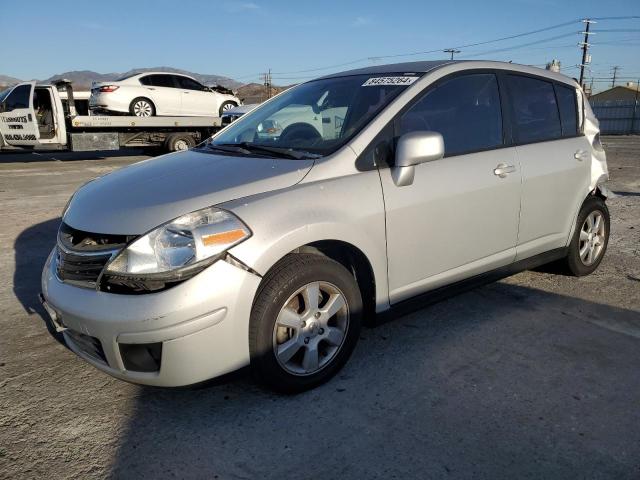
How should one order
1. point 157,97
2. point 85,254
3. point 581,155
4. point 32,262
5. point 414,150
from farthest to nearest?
point 157,97 < point 32,262 < point 581,155 < point 414,150 < point 85,254

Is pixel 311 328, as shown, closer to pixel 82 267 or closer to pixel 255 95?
pixel 82 267

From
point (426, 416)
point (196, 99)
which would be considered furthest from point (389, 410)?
point (196, 99)

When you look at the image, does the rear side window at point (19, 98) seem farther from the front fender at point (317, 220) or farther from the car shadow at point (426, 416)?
the front fender at point (317, 220)

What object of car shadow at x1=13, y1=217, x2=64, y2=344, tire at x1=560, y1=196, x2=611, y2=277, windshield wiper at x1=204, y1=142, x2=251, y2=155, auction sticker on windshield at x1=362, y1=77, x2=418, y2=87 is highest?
auction sticker on windshield at x1=362, y1=77, x2=418, y2=87

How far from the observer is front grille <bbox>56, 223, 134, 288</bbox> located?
2.43 meters

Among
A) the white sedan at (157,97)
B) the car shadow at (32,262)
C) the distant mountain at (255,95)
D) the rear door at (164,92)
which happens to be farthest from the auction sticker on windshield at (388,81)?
the distant mountain at (255,95)

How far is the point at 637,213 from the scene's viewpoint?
7.12 metres

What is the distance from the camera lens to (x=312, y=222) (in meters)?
2.59

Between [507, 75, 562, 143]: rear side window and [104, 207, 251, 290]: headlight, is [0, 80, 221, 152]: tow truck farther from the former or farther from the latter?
[104, 207, 251, 290]: headlight

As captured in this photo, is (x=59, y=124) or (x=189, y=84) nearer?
(x=59, y=124)

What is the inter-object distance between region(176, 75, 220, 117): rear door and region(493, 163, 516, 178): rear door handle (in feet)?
44.7

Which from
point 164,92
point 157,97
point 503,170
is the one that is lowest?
point 503,170

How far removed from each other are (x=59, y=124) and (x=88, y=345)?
1272 centimetres

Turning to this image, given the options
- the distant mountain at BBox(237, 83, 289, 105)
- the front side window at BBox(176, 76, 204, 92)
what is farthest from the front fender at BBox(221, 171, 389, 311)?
the distant mountain at BBox(237, 83, 289, 105)
